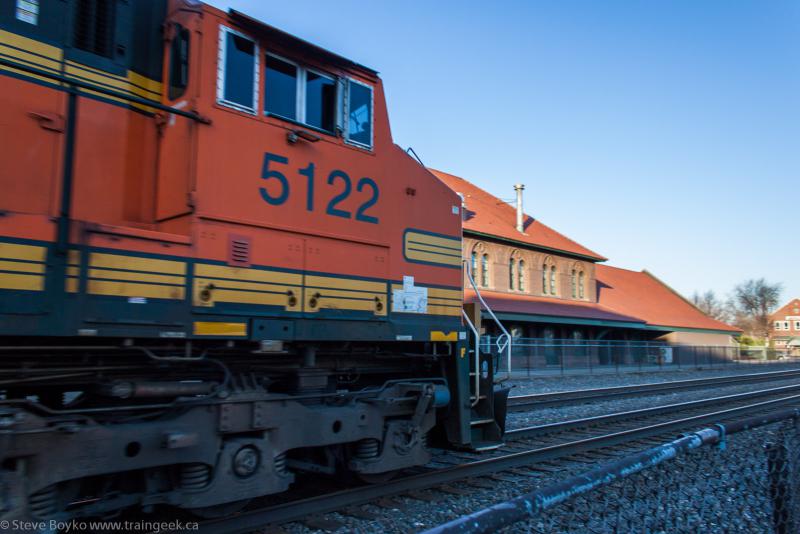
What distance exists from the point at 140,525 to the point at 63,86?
347 cm

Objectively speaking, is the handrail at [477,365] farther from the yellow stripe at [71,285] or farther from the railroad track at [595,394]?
the railroad track at [595,394]

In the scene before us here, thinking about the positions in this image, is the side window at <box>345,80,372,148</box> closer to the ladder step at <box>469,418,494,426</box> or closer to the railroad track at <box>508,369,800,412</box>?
the ladder step at <box>469,418,494,426</box>

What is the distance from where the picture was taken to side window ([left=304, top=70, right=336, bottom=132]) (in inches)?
213

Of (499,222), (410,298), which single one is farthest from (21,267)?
(499,222)

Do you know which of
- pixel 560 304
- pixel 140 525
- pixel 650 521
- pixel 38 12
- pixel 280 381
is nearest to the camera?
pixel 650 521

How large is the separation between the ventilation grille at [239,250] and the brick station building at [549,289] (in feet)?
70.4

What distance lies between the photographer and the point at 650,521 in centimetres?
328

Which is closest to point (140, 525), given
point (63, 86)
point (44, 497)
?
point (44, 497)

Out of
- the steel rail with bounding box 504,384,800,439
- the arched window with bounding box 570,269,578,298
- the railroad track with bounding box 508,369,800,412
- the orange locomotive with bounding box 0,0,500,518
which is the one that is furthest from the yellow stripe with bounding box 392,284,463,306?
the arched window with bounding box 570,269,578,298

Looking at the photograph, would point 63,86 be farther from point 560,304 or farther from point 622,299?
point 622,299

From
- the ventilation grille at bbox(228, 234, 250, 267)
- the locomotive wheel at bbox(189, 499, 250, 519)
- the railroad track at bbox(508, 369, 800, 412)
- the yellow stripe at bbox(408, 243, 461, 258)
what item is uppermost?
the yellow stripe at bbox(408, 243, 461, 258)

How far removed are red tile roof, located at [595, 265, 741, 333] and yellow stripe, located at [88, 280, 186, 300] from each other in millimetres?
40092

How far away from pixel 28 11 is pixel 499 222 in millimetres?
33763

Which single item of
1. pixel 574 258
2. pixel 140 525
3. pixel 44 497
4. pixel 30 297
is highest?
pixel 574 258
